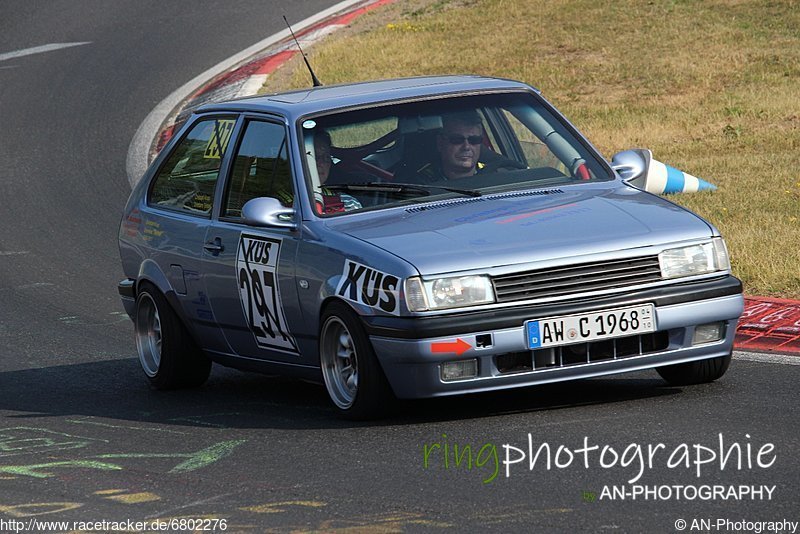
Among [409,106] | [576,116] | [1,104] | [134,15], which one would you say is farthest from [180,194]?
[134,15]

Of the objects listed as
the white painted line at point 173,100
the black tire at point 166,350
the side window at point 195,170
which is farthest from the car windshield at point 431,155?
the white painted line at point 173,100

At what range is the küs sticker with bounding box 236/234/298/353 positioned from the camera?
7836 millimetres

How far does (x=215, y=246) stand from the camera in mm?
8344

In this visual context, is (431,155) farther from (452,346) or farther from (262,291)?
(452,346)

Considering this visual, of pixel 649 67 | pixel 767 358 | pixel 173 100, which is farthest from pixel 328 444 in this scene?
pixel 649 67

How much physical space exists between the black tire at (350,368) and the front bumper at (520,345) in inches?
3.1

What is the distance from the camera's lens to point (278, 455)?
6902mm

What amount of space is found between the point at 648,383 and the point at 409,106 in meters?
1.86

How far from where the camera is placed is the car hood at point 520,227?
6.96 metres

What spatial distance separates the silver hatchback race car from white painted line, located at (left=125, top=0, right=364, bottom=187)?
26.9 ft

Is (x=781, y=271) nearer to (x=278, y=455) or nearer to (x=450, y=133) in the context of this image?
(x=450, y=133)

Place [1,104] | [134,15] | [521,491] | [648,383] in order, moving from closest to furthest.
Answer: [521,491] → [648,383] → [1,104] → [134,15]

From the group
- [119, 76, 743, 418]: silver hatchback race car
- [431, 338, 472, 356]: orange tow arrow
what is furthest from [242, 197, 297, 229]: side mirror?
[431, 338, 472, 356]: orange tow arrow

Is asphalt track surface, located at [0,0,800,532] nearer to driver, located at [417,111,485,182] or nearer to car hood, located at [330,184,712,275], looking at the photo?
car hood, located at [330,184,712,275]
